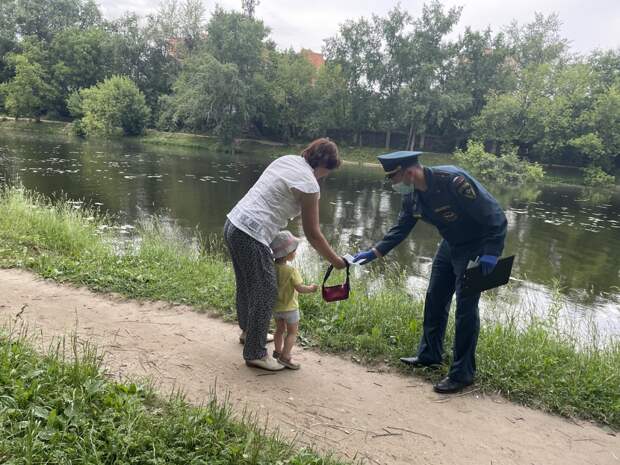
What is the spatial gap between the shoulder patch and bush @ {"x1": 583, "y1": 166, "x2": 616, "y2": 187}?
39690 millimetres

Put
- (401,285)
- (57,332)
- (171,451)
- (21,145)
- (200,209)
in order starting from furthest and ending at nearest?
1. (21,145)
2. (200,209)
3. (401,285)
4. (57,332)
5. (171,451)

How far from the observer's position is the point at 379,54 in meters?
43.0

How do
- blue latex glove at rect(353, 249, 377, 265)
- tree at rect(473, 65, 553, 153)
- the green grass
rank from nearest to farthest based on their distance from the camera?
1. the green grass
2. blue latex glove at rect(353, 249, 377, 265)
3. tree at rect(473, 65, 553, 153)

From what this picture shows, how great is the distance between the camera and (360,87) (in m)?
43.6

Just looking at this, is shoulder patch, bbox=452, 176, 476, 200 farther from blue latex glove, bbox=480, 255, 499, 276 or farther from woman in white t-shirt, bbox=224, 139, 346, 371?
woman in white t-shirt, bbox=224, 139, 346, 371

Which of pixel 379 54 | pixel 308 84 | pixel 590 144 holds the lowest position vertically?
pixel 590 144

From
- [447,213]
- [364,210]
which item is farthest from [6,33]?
[447,213]

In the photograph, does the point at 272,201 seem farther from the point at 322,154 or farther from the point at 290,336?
the point at 290,336

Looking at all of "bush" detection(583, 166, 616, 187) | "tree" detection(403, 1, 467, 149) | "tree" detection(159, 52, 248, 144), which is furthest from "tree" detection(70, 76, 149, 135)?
"bush" detection(583, 166, 616, 187)

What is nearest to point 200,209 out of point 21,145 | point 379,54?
point 21,145

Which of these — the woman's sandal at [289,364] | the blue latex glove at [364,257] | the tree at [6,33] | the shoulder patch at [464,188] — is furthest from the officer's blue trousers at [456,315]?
the tree at [6,33]

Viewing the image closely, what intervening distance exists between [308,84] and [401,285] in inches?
1513

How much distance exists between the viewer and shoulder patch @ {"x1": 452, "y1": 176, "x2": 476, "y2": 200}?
335 centimetres

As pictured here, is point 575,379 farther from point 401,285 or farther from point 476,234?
point 401,285
